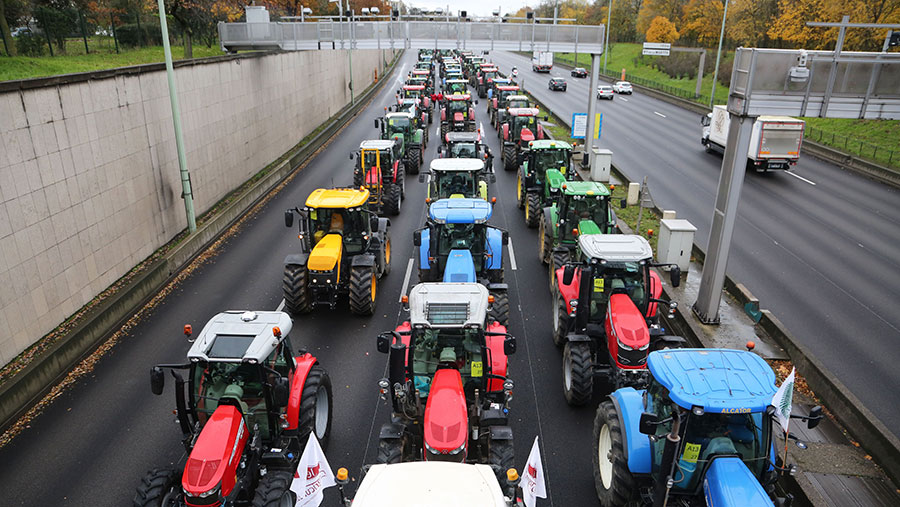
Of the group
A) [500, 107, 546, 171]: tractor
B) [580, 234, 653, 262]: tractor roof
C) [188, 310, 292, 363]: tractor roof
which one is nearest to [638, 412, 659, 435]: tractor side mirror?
[580, 234, 653, 262]: tractor roof

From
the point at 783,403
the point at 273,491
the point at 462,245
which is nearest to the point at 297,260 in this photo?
the point at 462,245

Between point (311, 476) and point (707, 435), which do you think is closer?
point (707, 435)

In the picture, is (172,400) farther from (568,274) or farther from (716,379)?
(716,379)

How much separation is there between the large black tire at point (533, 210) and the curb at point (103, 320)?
10479 mm

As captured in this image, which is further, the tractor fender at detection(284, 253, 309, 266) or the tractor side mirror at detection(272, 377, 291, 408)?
the tractor fender at detection(284, 253, 309, 266)

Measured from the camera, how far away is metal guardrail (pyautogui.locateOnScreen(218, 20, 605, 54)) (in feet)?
93.2

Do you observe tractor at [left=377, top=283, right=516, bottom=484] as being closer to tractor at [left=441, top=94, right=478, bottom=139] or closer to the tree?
tractor at [left=441, top=94, right=478, bottom=139]

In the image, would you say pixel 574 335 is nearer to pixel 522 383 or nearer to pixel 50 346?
pixel 522 383

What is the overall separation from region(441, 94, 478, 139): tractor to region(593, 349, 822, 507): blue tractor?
84.7ft

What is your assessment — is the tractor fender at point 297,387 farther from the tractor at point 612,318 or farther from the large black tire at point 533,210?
the large black tire at point 533,210

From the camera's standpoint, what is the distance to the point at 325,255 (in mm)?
13430

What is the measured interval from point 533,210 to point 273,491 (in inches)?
545

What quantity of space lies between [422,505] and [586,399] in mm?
6080

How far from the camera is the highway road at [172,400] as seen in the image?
9102 millimetres
